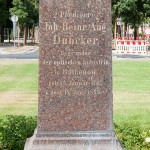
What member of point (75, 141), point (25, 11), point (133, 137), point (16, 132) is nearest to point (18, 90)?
point (16, 132)

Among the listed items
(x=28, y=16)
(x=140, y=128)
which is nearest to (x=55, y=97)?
(x=140, y=128)

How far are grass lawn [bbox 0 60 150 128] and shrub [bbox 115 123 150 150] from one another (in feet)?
2.78

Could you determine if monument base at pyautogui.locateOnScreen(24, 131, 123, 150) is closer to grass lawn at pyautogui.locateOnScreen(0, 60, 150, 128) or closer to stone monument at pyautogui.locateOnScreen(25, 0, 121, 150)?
stone monument at pyautogui.locateOnScreen(25, 0, 121, 150)

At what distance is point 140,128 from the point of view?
9.79 meters

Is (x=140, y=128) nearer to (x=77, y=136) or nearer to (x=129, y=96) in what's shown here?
(x=77, y=136)

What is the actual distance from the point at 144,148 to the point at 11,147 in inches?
85.8

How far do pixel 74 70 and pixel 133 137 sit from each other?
2099 millimetres

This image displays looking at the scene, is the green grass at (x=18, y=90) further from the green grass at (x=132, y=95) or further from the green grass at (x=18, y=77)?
the green grass at (x=132, y=95)

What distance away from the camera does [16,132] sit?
9.55 meters


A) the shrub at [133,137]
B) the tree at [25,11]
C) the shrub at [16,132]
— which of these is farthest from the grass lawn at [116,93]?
the tree at [25,11]

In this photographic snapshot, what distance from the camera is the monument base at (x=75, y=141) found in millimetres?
7750

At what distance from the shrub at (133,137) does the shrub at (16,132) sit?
154cm

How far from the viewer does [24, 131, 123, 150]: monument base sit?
7.75 meters

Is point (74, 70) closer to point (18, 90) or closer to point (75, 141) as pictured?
point (75, 141)
